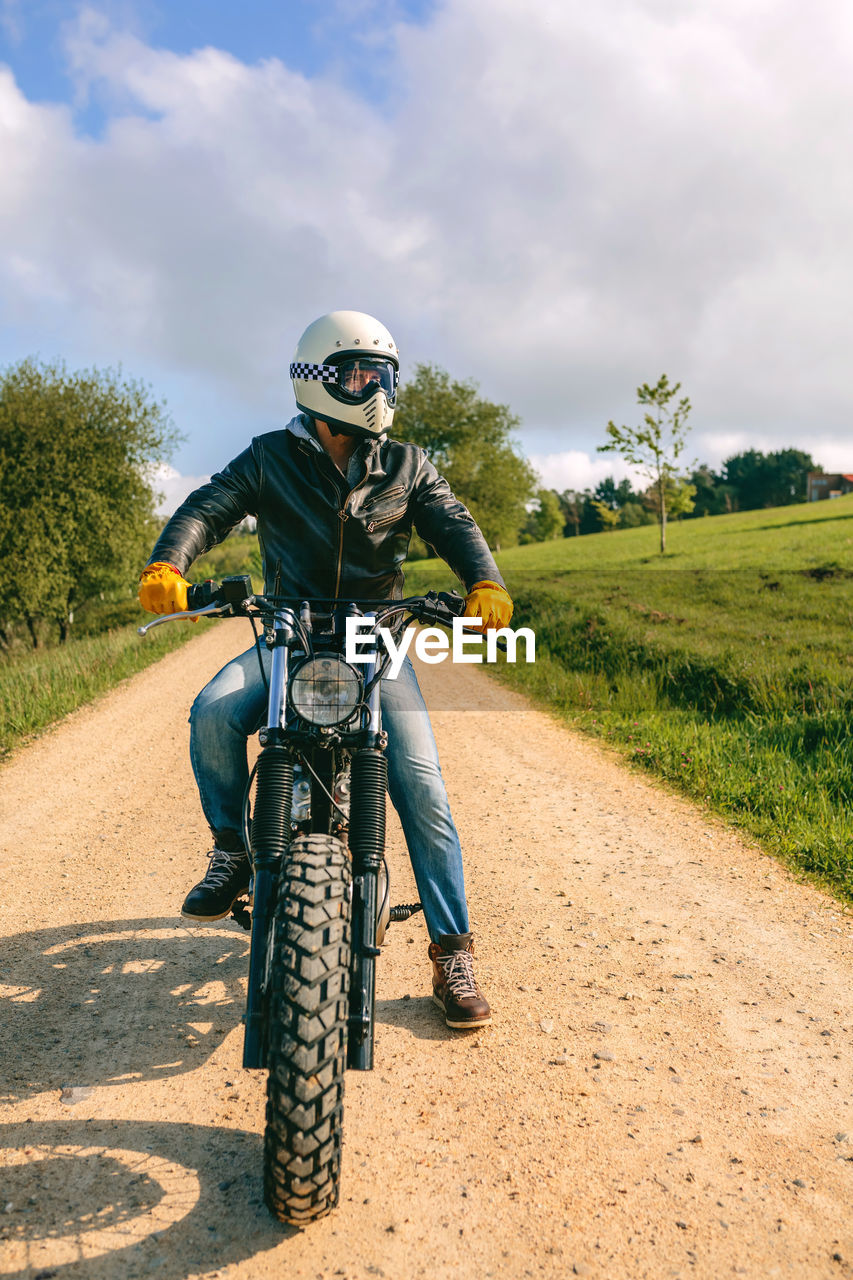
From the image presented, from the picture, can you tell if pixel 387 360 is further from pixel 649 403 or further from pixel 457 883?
pixel 649 403

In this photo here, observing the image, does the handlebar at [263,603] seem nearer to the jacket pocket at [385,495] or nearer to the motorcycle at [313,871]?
the motorcycle at [313,871]

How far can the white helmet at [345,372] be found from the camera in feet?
9.96

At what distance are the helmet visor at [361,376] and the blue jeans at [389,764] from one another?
3.32ft

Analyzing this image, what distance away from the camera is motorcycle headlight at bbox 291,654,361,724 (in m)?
2.45

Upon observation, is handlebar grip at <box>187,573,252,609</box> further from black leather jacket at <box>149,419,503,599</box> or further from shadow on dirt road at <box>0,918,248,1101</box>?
shadow on dirt road at <box>0,918,248,1101</box>

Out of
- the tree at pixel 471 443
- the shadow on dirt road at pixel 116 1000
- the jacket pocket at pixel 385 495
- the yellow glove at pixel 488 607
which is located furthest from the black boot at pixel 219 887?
A: the tree at pixel 471 443

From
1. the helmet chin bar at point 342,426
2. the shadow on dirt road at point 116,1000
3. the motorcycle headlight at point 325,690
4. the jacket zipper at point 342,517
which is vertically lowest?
the shadow on dirt road at point 116,1000

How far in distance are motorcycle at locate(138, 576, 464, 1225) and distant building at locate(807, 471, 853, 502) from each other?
11667cm

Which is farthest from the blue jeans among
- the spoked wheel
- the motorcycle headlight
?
the spoked wheel

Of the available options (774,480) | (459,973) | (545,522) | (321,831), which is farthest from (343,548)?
(774,480)

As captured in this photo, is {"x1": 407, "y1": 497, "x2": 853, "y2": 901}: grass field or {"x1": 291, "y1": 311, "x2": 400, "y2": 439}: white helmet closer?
{"x1": 291, "y1": 311, "x2": 400, "y2": 439}: white helmet

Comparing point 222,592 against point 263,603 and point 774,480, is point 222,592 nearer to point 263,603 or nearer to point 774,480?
point 263,603

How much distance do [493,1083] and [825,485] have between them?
404ft

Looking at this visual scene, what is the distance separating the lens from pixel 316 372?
3.05 metres
